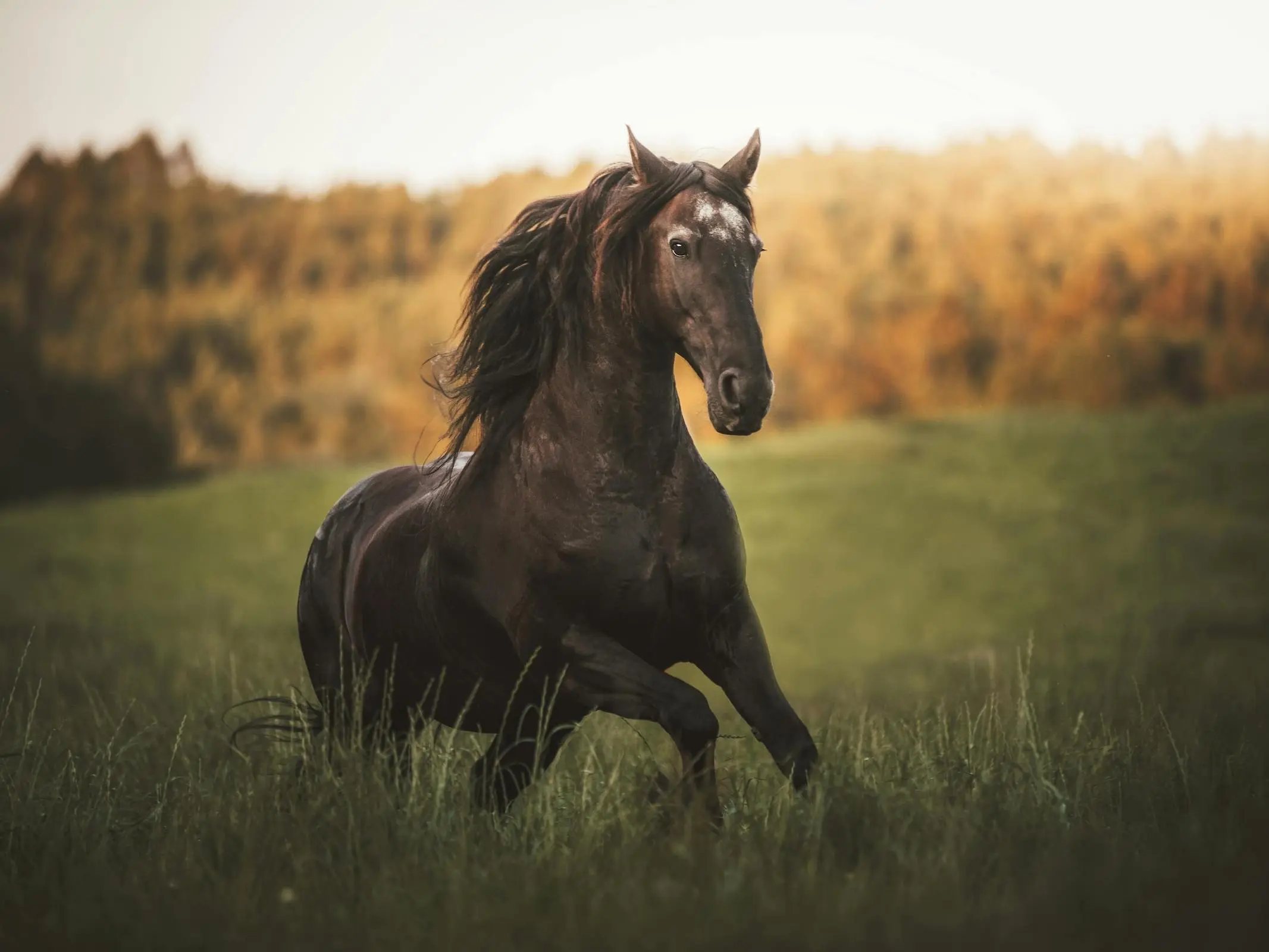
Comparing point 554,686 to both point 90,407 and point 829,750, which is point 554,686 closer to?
point 829,750

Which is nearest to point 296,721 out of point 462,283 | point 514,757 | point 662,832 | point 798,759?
point 514,757

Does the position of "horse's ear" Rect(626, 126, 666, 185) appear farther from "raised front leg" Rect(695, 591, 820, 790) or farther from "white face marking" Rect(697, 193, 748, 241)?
"raised front leg" Rect(695, 591, 820, 790)

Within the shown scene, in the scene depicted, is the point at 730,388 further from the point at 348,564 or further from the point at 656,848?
the point at 348,564

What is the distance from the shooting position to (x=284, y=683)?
728 cm

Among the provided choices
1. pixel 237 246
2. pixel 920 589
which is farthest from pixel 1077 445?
pixel 237 246

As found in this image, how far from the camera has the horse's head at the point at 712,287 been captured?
3795 mm

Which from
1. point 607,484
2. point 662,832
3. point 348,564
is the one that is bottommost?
point 662,832

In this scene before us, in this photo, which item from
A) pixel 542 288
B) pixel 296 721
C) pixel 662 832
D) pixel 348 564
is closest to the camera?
pixel 662 832

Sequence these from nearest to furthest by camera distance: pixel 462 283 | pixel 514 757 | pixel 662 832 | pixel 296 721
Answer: pixel 662 832
pixel 514 757
pixel 296 721
pixel 462 283

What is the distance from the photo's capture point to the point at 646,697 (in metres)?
3.99

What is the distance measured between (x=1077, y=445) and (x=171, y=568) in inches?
621

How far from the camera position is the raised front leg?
4.07 m

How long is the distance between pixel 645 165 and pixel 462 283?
2117cm

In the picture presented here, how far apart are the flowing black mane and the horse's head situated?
0.04 metres
